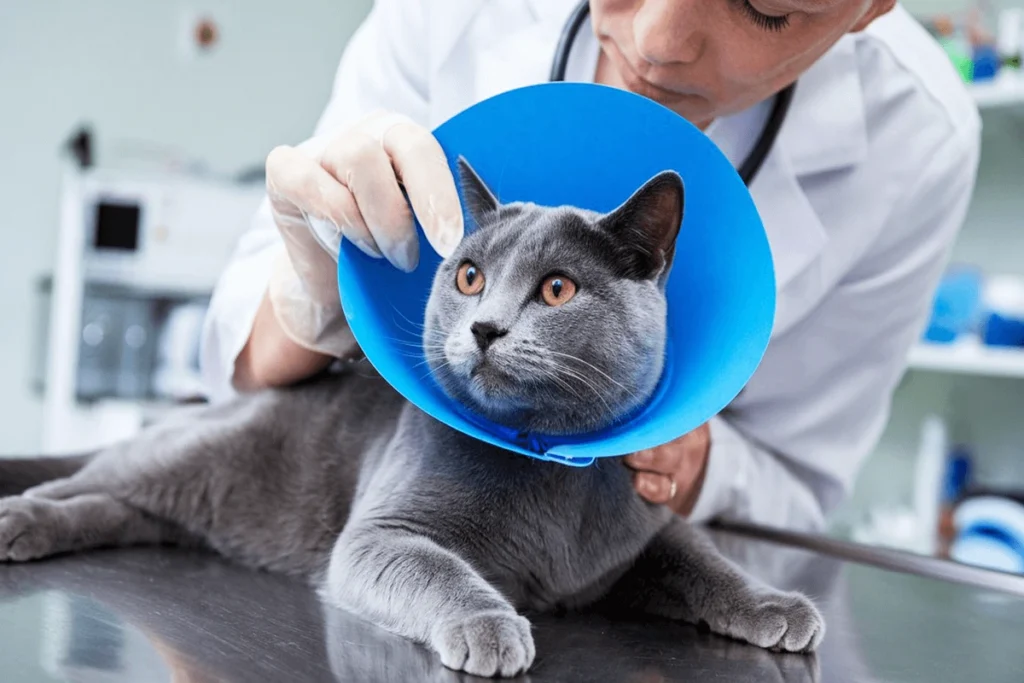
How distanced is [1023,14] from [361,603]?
2554 mm

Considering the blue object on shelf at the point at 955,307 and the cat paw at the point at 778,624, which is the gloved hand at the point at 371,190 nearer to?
the cat paw at the point at 778,624

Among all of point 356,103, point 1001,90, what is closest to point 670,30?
point 356,103

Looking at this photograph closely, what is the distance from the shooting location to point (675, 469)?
96 cm

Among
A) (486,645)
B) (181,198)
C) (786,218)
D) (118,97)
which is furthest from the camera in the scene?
(118,97)

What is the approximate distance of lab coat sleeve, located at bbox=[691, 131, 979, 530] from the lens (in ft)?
3.95

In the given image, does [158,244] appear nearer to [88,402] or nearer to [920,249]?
[88,402]

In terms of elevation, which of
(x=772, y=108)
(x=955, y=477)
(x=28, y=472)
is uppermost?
(x=772, y=108)

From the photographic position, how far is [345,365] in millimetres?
1062

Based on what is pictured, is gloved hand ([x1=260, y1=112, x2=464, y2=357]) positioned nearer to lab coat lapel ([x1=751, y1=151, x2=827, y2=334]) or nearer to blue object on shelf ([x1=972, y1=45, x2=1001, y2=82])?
lab coat lapel ([x1=751, y1=151, x2=827, y2=334])

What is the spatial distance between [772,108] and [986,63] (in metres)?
1.71

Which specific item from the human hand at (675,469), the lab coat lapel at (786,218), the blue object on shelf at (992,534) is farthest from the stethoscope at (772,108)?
the blue object on shelf at (992,534)

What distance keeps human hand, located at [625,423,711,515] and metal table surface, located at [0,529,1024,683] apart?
0.12m

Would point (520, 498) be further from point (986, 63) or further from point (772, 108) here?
point (986, 63)

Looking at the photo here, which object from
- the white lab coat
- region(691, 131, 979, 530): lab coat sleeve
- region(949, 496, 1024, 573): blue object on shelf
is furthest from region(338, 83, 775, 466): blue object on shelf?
region(949, 496, 1024, 573): blue object on shelf
